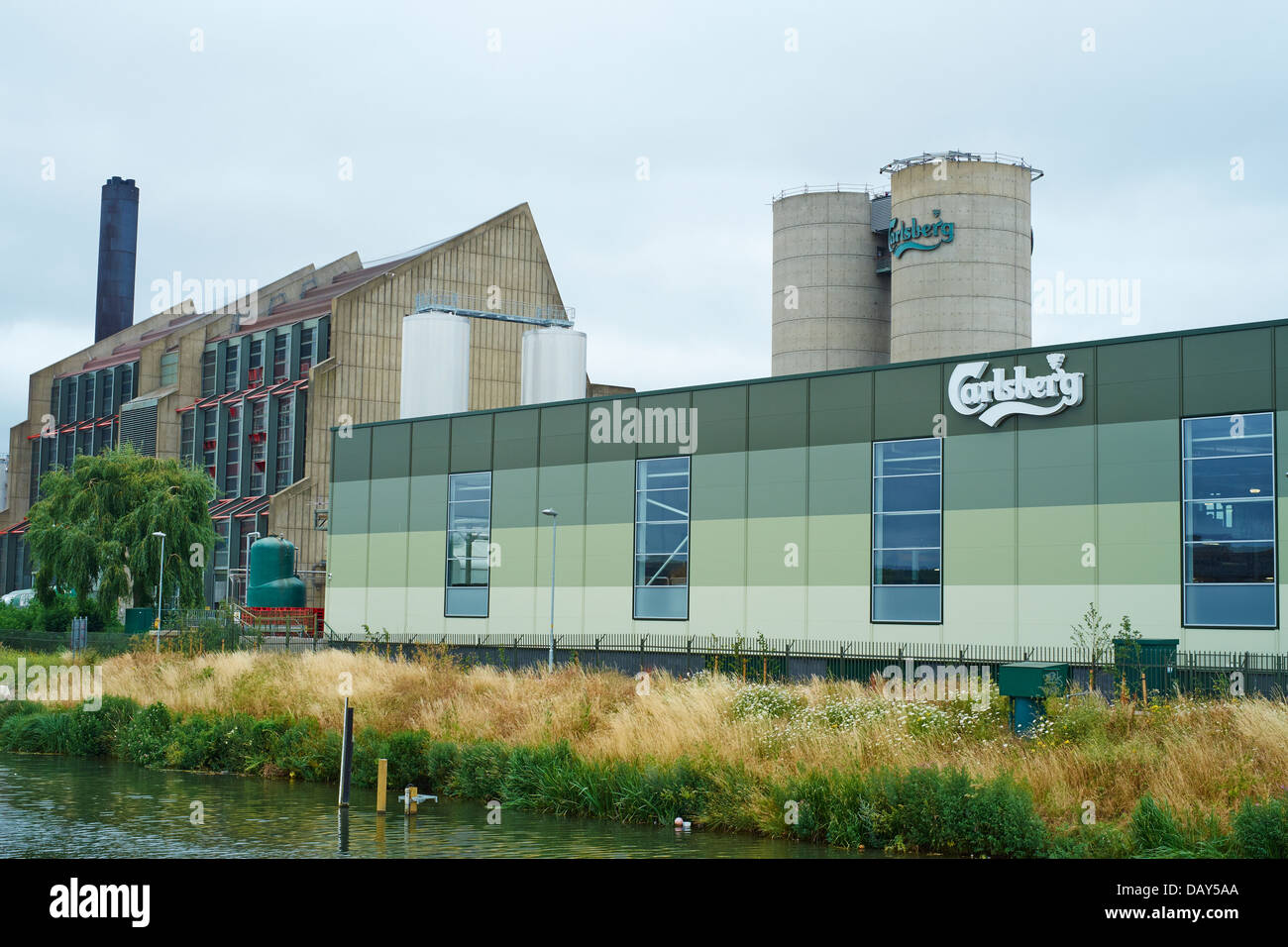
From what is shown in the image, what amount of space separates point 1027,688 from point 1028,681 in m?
0.13

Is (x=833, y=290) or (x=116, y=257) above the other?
(x=116, y=257)

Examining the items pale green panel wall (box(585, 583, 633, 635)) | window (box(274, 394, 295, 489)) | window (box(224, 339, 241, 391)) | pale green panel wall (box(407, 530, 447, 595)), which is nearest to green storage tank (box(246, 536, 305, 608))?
window (box(274, 394, 295, 489))

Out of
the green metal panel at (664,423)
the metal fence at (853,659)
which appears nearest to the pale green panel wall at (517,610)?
the metal fence at (853,659)

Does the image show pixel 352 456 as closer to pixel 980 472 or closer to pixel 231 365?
pixel 980 472

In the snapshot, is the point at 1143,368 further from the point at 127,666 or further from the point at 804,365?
the point at 804,365

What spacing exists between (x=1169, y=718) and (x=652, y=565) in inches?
835

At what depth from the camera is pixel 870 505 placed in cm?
3659

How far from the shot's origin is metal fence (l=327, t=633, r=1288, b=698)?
2648cm

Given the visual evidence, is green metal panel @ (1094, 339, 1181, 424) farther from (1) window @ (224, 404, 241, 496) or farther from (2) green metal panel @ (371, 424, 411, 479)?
(1) window @ (224, 404, 241, 496)

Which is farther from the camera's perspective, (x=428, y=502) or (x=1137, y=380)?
(x=428, y=502)

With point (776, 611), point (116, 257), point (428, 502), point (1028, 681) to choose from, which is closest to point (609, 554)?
point (776, 611)

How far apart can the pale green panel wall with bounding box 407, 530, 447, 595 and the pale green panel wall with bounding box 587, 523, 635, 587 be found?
6.43 metres

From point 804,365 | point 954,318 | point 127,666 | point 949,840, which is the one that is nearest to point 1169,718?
point 949,840

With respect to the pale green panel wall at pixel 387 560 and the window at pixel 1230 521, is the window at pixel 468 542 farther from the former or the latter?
the window at pixel 1230 521
